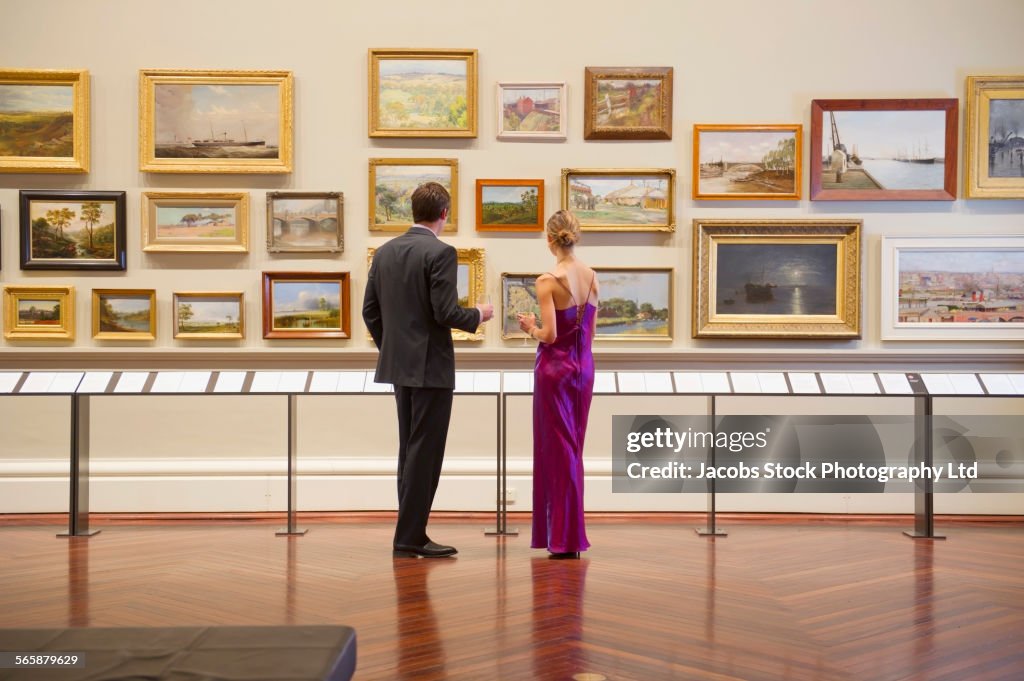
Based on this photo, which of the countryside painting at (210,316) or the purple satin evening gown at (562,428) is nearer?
the purple satin evening gown at (562,428)

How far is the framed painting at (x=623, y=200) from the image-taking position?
25.0ft

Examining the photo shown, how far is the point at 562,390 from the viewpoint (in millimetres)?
5906

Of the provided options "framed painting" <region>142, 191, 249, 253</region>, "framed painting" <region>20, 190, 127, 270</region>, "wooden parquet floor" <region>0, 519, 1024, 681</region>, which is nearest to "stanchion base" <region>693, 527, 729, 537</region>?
"wooden parquet floor" <region>0, 519, 1024, 681</region>

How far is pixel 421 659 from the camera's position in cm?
383

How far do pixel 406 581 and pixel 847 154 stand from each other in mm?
4880

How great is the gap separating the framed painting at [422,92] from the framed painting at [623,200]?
3.20 ft

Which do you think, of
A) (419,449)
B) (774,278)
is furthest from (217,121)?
(774,278)

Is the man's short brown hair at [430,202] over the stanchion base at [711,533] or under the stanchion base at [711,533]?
over

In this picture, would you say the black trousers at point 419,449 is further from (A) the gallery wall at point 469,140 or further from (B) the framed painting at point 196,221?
(B) the framed painting at point 196,221

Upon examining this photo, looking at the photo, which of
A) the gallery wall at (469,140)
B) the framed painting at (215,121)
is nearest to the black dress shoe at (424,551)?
the gallery wall at (469,140)

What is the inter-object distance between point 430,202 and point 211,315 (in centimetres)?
271

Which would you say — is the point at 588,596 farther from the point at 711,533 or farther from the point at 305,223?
the point at 305,223

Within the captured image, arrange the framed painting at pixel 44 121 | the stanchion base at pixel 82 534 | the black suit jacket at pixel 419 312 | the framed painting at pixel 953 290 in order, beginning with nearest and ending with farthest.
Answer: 1. the black suit jacket at pixel 419 312
2. the stanchion base at pixel 82 534
3. the framed painting at pixel 44 121
4. the framed painting at pixel 953 290

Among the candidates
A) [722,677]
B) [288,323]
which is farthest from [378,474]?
[722,677]
